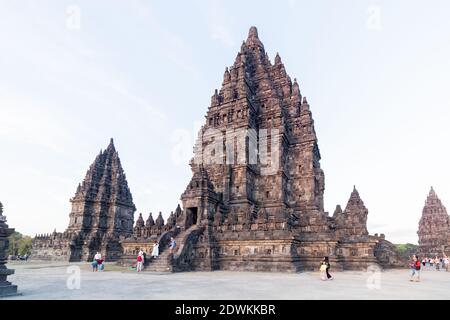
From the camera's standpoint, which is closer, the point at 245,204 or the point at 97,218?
the point at 245,204

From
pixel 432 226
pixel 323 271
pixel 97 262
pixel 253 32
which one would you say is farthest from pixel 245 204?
pixel 432 226

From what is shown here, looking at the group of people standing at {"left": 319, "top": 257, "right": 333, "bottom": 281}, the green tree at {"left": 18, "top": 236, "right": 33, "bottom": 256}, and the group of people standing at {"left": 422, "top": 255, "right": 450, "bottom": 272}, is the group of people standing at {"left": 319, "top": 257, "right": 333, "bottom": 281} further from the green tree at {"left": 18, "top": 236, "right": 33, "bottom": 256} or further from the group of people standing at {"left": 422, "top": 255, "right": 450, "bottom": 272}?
the green tree at {"left": 18, "top": 236, "right": 33, "bottom": 256}

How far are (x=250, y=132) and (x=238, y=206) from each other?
29.6 ft

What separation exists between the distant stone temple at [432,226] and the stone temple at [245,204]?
28.3 metres

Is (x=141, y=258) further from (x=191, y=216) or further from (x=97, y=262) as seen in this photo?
(x=191, y=216)

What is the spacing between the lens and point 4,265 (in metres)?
10.1

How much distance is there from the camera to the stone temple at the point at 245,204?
23938 millimetres

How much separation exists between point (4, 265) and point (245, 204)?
22.8 meters

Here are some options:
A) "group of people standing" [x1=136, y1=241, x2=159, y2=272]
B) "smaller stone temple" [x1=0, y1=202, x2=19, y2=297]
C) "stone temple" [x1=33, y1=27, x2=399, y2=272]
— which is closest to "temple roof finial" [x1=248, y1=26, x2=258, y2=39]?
"stone temple" [x1=33, y1=27, x2=399, y2=272]

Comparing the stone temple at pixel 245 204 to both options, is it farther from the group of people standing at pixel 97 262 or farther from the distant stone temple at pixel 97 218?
the group of people standing at pixel 97 262
